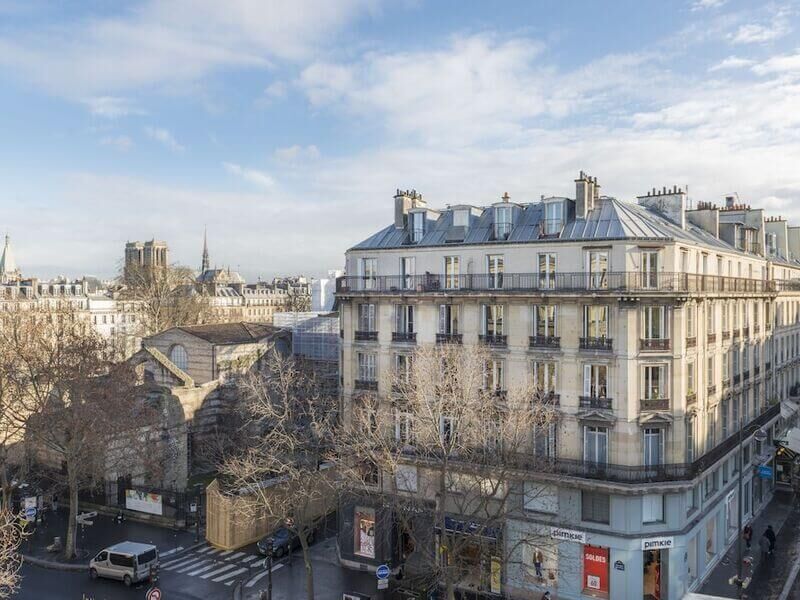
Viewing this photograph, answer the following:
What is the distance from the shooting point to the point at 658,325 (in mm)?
28516

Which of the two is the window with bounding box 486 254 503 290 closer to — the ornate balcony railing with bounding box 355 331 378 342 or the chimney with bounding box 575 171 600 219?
the chimney with bounding box 575 171 600 219

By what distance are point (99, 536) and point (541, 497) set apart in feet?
Answer: 80.4

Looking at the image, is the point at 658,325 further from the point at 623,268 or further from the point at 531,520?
the point at 531,520

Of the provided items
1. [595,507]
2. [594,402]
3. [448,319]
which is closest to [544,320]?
[594,402]

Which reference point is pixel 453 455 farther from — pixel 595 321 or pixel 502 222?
pixel 502 222

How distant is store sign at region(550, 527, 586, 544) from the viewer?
28483 millimetres

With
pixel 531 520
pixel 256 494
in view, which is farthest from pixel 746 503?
pixel 256 494

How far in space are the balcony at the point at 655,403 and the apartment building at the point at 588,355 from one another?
6cm

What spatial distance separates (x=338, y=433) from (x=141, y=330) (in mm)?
56066

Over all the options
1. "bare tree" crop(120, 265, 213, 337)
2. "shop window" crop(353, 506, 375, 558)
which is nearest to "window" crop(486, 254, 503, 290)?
"shop window" crop(353, 506, 375, 558)

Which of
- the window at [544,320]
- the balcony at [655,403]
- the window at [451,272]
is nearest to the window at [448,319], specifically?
the window at [451,272]

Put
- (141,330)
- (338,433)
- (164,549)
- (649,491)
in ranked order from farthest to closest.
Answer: (141,330) < (164,549) < (338,433) < (649,491)

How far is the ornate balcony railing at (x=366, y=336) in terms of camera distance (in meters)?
34.6

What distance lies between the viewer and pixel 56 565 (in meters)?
32.7
